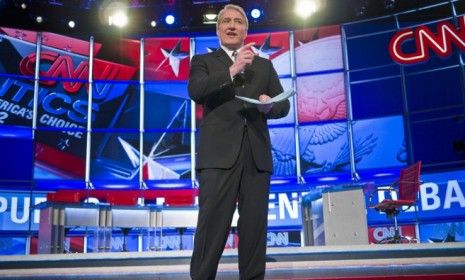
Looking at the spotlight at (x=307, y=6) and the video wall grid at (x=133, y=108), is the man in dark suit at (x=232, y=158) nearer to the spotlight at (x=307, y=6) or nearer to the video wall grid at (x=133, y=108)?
the spotlight at (x=307, y=6)

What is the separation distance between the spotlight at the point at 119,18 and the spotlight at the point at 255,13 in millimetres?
2563

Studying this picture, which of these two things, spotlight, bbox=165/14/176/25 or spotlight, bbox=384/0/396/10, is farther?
spotlight, bbox=165/14/176/25

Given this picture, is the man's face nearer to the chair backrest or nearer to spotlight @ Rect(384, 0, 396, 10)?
the chair backrest

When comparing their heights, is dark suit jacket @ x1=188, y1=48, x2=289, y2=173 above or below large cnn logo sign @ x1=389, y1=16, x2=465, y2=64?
below

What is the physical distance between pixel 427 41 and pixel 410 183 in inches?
210

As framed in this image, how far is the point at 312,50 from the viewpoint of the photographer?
11031 millimetres

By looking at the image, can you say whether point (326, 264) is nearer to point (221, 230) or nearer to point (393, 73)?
point (221, 230)

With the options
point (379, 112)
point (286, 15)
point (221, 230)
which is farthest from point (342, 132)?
point (221, 230)

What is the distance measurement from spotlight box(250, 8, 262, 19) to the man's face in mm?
8313

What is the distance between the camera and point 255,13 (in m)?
10.2

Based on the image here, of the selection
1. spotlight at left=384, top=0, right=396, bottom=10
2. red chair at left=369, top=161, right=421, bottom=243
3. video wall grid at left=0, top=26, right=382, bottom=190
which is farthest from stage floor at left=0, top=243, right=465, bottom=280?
spotlight at left=384, top=0, right=396, bottom=10

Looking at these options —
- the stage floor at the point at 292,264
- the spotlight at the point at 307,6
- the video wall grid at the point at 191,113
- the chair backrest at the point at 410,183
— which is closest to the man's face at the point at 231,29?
the stage floor at the point at 292,264

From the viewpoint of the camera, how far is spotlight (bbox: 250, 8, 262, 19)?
10211mm

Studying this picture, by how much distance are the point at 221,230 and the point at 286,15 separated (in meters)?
8.88
